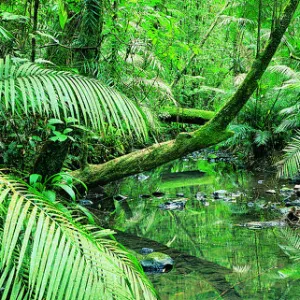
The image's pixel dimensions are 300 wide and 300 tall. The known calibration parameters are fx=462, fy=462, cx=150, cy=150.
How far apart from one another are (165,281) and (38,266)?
208cm

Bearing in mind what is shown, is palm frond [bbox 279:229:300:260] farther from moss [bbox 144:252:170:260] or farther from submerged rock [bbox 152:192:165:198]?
submerged rock [bbox 152:192:165:198]

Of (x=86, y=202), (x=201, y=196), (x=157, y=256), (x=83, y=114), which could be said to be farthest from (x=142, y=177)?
(x=83, y=114)

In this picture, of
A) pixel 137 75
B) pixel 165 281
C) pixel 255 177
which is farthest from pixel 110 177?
pixel 255 177

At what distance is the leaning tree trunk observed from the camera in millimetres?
5523

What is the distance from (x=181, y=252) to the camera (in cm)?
441

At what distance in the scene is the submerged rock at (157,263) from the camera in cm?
386

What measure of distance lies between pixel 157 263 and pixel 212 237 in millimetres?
1144

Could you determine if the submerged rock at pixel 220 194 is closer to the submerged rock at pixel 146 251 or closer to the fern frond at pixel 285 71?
the submerged rock at pixel 146 251

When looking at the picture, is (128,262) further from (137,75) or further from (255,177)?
(255,177)

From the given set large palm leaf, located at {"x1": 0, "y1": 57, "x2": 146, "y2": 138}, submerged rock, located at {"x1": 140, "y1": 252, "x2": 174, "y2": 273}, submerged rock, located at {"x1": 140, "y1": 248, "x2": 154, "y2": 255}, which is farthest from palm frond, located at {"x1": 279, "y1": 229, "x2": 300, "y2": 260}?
large palm leaf, located at {"x1": 0, "y1": 57, "x2": 146, "y2": 138}

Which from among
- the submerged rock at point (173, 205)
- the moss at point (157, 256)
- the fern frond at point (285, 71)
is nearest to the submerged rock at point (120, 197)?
the submerged rock at point (173, 205)

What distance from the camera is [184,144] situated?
5574 millimetres

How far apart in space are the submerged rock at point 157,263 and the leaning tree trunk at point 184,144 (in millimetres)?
1706

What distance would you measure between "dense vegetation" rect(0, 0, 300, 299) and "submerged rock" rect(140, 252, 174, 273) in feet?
1.41
